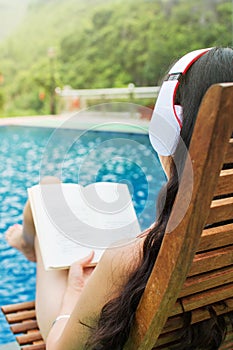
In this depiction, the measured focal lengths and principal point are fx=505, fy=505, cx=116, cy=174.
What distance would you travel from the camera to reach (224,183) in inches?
29.6

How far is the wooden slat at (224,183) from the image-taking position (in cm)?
75

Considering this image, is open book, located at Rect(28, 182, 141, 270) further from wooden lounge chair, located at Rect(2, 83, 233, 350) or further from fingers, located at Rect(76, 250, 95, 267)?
wooden lounge chair, located at Rect(2, 83, 233, 350)

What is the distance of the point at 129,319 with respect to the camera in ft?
2.87

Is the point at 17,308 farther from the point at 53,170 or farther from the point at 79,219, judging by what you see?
the point at 53,170

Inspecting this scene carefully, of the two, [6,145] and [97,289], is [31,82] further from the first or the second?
[97,289]

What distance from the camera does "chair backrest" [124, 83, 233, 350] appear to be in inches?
25.5

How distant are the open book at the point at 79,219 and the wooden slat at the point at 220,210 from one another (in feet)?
1.67

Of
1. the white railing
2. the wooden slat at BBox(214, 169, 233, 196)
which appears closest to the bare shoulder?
the wooden slat at BBox(214, 169, 233, 196)

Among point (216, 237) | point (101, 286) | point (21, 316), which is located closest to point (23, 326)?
point (21, 316)

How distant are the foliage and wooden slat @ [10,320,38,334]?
12945 millimetres

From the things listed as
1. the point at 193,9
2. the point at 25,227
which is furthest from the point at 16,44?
the point at 25,227

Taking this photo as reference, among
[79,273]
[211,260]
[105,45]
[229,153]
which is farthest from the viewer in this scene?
[105,45]

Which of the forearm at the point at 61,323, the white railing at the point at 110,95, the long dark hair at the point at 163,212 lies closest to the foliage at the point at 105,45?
the white railing at the point at 110,95

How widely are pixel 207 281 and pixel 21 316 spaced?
0.80m
